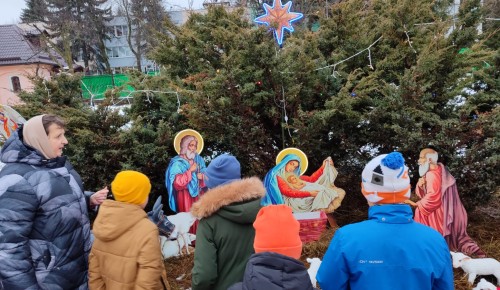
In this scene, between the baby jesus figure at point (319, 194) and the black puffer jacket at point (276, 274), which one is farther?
the baby jesus figure at point (319, 194)

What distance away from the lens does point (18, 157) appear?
220 centimetres

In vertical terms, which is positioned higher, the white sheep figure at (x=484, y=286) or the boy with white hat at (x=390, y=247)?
the boy with white hat at (x=390, y=247)

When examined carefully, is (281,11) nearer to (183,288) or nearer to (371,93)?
(371,93)

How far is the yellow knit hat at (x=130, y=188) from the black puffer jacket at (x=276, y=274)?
106cm

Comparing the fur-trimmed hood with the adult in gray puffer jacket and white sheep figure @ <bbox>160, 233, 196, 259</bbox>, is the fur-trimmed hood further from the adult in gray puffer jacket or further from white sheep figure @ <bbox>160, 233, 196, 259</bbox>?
white sheep figure @ <bbox>160, 233, 196, 259</bbox>

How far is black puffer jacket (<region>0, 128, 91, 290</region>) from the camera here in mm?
2076

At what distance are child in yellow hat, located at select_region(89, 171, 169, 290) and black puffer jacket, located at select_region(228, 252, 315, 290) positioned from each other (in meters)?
0.92

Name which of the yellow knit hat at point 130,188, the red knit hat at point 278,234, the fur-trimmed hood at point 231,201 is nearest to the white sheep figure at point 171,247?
the yellow knit hat at point 130,188

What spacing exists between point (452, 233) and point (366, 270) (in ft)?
8.47

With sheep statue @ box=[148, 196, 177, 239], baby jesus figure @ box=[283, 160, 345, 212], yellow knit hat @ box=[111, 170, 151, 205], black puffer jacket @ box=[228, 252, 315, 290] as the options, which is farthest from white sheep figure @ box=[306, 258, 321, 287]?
black puffer jacket @ box=[228, 252, 315, 290]

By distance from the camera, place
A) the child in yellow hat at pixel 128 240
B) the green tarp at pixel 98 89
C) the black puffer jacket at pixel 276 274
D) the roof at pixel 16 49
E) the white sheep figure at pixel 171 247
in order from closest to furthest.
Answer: the black puffer jacket at pixel 276 274 → the child in yellow hat at pixel 128 240 → the white sheep figure at pixel 171 247 → the green tarp at pixel 98 89 → the roof at pixel 16 49

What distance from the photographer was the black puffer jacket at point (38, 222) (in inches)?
81.7

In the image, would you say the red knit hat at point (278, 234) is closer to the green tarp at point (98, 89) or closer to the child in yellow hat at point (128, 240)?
the child in yellow hat at point (128, 240)

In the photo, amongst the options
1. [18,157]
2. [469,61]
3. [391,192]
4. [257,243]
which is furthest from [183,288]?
[469,61]
